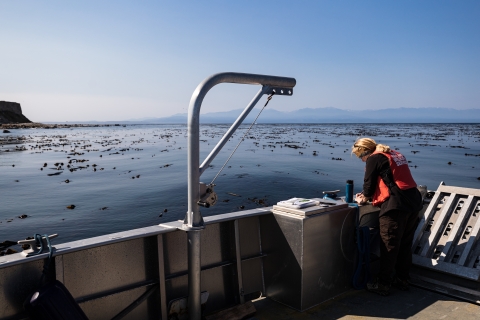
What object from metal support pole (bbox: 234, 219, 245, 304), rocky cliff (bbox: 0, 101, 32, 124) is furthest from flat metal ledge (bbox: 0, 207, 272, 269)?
rocky cliff (bbox: 0, 101, 32, 124)

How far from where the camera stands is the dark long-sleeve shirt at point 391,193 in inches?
175

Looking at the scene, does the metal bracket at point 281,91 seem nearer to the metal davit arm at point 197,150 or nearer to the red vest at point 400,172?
the metal davit arm at point 197,150

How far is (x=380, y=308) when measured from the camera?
434 centimetres

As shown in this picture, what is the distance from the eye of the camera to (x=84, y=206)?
638 inches

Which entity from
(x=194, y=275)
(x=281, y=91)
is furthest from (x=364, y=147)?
(x=194, y=275)

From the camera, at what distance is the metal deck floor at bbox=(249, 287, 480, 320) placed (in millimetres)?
4160

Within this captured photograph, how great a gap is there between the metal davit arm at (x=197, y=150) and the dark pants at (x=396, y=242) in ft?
6.67

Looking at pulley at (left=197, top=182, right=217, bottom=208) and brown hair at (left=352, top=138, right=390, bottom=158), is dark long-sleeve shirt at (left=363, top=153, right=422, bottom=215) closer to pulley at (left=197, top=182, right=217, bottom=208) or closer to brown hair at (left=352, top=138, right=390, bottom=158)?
brown hair at (left=352, top=138, right=390, bottom=158)

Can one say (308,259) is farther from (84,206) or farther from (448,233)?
(84,206)

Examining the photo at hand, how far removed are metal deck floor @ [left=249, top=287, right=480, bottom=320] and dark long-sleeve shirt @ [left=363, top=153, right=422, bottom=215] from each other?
1.06m

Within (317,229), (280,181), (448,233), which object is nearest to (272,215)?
(317,229)

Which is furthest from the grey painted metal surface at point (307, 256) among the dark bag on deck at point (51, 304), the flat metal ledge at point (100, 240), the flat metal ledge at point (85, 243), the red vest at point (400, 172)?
the dark bag on deck at point (51, 304)

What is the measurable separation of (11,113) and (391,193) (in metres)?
126

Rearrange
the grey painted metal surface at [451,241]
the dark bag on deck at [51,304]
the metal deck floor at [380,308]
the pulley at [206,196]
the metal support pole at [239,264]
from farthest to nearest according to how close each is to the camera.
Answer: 1. the grey painted metal surface at [451,241]
2. the metal support pole at [239,264]
3. the metal deck floor at [380,308]
4. the pulley at [206,196]
5. the dark bag on deck at [51,304]
